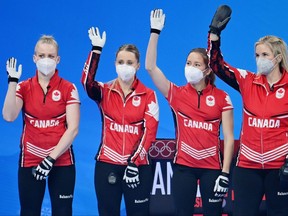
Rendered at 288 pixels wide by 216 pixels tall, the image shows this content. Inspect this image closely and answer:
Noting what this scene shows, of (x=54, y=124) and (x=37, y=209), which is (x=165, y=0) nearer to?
(x=54, y=124)

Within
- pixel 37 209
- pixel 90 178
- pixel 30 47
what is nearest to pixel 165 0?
pixel 30 47

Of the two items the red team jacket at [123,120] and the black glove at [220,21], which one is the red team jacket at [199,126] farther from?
the black glove at [220,21]

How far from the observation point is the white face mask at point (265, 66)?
203 inches

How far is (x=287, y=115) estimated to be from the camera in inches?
200

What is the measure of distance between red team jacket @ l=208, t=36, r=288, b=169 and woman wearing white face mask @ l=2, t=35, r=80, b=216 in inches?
51.0

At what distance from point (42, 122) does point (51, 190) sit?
0.52 meters

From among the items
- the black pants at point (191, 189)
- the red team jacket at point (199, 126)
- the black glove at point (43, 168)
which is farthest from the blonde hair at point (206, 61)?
the black glove at point (43, 168)

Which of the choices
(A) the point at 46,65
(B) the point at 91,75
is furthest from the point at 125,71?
(A) the point at 46,65

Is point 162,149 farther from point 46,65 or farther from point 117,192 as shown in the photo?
point 46,65

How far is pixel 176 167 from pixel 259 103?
0.80 meters

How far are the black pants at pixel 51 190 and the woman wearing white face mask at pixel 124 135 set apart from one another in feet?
0.74

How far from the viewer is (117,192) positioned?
5254 millimetres

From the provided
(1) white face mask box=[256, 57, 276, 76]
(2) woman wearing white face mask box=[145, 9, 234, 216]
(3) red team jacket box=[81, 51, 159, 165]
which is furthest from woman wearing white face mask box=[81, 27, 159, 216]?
(1) white face mask box=[256, 57, 276, 76]

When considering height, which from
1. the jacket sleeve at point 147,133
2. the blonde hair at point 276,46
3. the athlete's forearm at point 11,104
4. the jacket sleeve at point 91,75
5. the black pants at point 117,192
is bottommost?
the black pants at point 117,192
